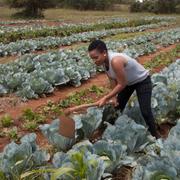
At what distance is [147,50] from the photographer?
16641 mm

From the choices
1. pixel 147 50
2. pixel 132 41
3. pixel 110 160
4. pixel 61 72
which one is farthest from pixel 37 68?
pixel 132 41

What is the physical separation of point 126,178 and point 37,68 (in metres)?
6.18

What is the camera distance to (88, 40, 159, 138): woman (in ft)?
15.8

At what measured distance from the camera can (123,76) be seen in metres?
4.91

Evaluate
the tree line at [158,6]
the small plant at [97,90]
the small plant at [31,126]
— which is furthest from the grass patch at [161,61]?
the tree line at [158,6]

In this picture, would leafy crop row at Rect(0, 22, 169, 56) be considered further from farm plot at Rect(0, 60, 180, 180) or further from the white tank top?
the white tank top

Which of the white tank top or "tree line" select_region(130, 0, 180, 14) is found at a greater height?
the white tank top

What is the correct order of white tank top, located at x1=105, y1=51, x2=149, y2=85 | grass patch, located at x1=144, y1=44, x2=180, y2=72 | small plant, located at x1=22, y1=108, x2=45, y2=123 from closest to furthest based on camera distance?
white tank top, located at x1=105, y1=51, x2=149, y2=85 → small plant, located at x1=22, y1=108, x2=45, y2=123 → grass patch, located at x1=144, y1=44, x2=180, y2=72

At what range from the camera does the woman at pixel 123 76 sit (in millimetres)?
4801

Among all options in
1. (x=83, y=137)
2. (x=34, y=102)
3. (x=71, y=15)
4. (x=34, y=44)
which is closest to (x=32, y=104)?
(x=34, y=102)

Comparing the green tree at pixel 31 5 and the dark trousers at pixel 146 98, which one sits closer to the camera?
the dark trousers at pixel 146 98

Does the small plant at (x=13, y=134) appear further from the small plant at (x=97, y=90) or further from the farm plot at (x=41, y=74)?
Result: the small plant at (x=97, y=90)

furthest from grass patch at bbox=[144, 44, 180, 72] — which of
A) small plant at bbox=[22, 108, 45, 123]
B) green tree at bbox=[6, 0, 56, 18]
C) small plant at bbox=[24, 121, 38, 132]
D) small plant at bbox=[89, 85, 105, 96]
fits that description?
green tree at bbox=[6, 0, 56, 18]

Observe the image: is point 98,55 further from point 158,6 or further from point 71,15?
point 158,6
